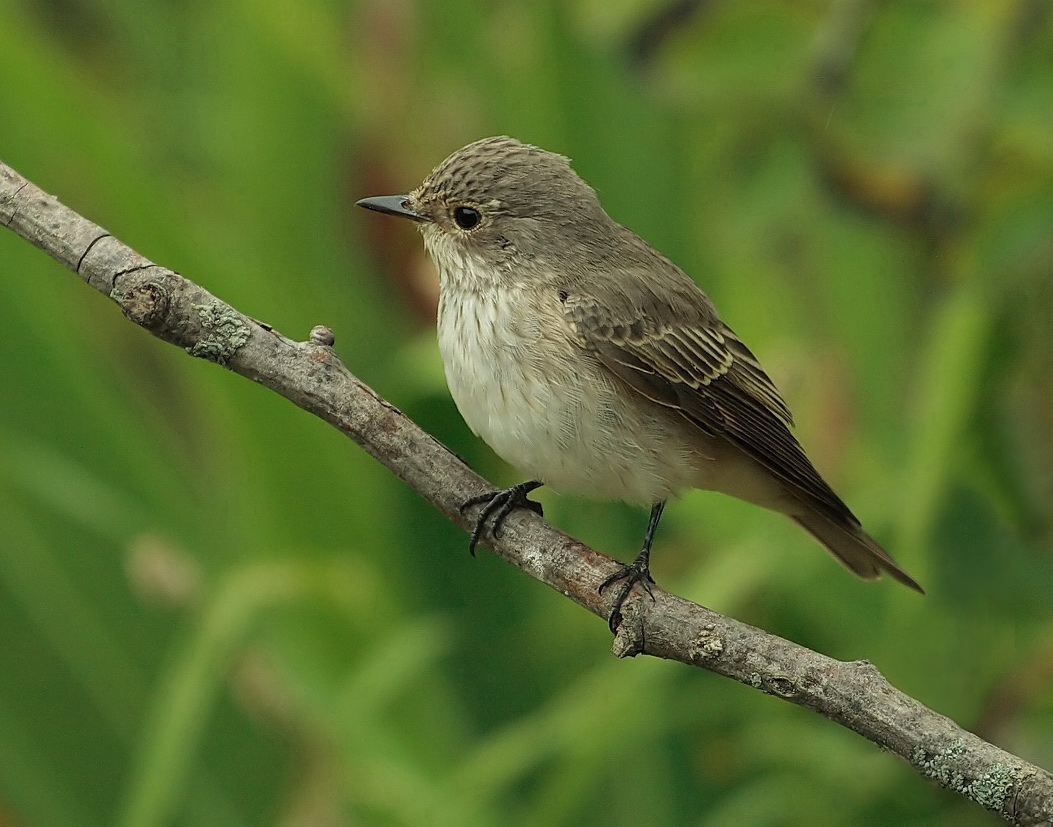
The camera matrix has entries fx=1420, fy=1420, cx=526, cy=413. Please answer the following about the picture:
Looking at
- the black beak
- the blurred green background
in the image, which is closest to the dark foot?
the blurred green background

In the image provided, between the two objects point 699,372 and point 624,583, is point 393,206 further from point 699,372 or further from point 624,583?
point 624,583

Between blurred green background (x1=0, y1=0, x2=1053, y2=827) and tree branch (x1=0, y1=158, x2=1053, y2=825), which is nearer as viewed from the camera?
tree branch (x1=0, y1=158, x2=1053, y2=825)

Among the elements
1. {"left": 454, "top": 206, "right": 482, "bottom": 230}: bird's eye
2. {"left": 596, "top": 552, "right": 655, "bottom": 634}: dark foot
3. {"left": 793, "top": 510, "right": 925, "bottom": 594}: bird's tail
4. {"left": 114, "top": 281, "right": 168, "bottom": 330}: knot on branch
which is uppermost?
{"left": 454, "top": 206, "right": 482, "bottom": 230}: bird's eye

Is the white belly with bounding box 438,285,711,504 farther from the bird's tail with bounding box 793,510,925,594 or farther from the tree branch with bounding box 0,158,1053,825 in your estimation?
the bird's tail with bounding box 793,510,925,594

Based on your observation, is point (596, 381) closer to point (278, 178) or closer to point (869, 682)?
point (869, 682)

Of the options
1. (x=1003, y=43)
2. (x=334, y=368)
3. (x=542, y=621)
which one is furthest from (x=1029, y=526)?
(x=334, y=368)

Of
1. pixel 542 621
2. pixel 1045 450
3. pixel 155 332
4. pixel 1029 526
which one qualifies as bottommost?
pixel 155 332
